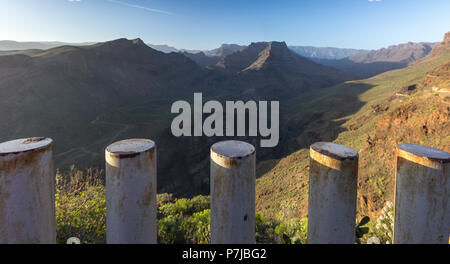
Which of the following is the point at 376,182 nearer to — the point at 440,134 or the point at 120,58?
the point at 440,134

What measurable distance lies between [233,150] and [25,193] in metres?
1.82

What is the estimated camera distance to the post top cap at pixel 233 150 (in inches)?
87.8

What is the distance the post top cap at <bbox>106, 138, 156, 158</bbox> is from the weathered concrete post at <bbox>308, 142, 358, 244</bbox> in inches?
61.9

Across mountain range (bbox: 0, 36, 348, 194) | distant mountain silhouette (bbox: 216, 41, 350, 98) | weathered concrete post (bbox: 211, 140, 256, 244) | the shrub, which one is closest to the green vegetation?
the shrub

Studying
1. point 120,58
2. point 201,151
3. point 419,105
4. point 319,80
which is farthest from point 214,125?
point 319,80

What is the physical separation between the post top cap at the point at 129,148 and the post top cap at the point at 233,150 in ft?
2.15

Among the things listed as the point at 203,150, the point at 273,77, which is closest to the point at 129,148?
the point at 203,150

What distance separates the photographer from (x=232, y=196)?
7.13ft

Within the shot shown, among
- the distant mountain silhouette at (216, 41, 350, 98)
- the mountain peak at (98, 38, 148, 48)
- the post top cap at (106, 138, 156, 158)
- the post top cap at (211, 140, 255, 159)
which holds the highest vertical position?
the mountain peak at (98, 38, 148, 48)

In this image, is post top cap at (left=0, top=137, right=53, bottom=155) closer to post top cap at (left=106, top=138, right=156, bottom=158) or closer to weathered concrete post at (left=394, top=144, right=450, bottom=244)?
post top cap at (left=106, top=138, right=156, bottom=158)

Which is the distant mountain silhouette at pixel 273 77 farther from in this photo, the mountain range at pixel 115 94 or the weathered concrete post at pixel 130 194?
the weathered concrete post at pixel 130 194

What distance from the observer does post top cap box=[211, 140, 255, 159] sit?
2230 millimetres

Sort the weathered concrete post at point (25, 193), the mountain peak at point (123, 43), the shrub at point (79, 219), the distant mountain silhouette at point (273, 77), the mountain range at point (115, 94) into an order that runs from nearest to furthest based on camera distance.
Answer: the weathered concrete post at point (25, 193), the shrub at point (79, 219), the mountain range at point (115, 94), the mountain peak at point (123, 43), the distant mountain silhouette at point (273, 77)

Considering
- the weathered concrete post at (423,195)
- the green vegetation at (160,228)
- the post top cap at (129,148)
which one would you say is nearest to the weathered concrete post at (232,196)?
the post top cap at (129,148)
